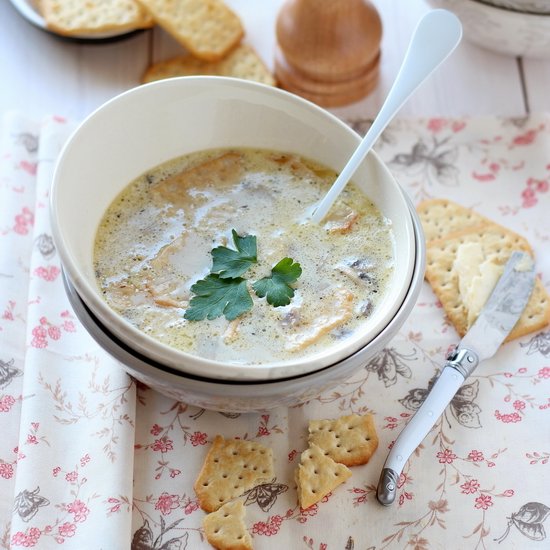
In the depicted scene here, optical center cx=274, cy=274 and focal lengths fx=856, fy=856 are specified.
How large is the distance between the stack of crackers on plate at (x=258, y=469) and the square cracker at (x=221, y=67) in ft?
3.88

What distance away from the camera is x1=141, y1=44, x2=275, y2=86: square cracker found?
2.57 m

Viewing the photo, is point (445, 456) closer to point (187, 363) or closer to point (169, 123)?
point (187, 363)

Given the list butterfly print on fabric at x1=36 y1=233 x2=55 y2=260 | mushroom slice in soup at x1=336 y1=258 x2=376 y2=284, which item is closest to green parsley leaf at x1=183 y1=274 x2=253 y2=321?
mushroom slice in soup at x1=336 y1=258 x2=376 y2=284

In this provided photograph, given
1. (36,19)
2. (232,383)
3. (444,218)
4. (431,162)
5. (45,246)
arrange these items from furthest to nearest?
(36,19)
(431,162)
(444,218)
(45,246)
(232,383)

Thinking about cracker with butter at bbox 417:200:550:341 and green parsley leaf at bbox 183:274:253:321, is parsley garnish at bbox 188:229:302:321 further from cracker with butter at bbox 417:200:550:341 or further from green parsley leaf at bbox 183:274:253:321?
cracker with butter at bbox 417:200:550:341

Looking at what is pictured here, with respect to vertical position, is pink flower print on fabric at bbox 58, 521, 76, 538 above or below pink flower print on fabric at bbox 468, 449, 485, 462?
above

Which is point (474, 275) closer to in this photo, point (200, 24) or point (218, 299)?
point (218, 299)

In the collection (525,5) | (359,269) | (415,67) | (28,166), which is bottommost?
(28,166)

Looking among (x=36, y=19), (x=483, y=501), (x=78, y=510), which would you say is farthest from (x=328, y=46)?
(x=78, y=510)

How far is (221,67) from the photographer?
2605mm

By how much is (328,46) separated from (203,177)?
2.40 ft

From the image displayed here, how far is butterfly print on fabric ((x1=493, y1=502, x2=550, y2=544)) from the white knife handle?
236mm

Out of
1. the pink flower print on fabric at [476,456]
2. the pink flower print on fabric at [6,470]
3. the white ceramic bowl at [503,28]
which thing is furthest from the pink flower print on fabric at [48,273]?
the white ceramic bowl at [503,28]

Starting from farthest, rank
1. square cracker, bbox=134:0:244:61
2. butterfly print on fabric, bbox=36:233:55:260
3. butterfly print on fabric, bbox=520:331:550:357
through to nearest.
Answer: square cracker, bbox=134:0:244:61
butterfly print on fabric, bbox=36:233:55:260
butterfly print on fabric, bbox=520:331:550:357
